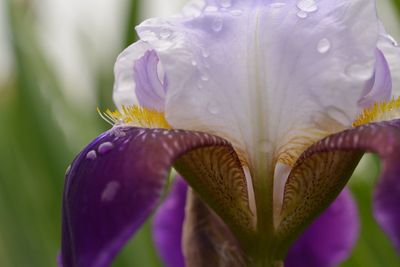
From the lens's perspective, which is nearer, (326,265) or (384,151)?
(384,151)

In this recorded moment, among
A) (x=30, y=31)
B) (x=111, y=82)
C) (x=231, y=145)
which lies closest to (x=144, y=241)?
(x=111, y=82)

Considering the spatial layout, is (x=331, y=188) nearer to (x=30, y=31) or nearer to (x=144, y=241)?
(x=144, y=241)

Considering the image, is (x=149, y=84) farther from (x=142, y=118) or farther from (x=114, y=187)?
(x=114, y=187)

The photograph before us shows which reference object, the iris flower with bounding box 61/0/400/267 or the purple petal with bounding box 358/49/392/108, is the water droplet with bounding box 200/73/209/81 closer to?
the iris flower with bounding box 61/0/400/267

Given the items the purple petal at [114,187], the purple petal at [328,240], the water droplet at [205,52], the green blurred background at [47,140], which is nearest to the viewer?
the purple petal at [114,187]

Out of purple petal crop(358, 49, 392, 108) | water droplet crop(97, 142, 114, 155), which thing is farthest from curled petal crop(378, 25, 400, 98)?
water droplet crop(97, 142, 114, 155)

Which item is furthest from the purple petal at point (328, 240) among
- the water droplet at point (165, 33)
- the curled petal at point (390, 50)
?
the water droplet at point (165, 33)

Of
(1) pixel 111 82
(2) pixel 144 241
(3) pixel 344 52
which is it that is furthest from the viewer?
(1) pixel 111 82

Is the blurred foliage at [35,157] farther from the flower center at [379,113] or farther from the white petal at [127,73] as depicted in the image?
the flower center at [379,113]
